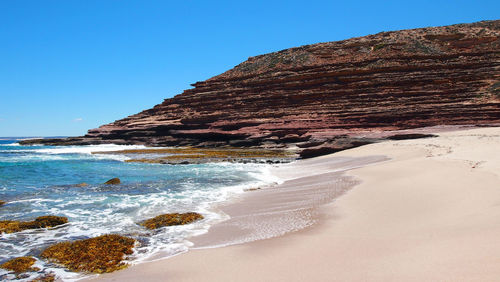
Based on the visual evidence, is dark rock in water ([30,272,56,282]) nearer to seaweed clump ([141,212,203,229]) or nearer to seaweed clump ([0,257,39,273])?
seaweed clump ([0,257,39,273])

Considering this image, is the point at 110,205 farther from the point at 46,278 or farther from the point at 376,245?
the point at 376,245

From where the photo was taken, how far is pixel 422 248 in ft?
13.4

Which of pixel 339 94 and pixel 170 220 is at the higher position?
pixel 339 94

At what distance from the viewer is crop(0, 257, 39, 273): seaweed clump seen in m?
4.94

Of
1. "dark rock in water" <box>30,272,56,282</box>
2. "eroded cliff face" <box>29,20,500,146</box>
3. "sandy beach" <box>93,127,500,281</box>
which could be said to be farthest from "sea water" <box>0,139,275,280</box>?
"eroded cliff face" <box>29,20,500,146</box>

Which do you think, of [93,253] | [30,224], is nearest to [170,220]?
[93,253]

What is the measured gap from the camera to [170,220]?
24.3 feet

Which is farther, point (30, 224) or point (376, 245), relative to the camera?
point (30, 224)

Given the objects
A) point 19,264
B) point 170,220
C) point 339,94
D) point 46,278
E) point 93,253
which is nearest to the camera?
point 46,278

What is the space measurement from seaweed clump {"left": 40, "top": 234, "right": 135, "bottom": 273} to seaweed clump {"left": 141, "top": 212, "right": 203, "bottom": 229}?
3.51 feet

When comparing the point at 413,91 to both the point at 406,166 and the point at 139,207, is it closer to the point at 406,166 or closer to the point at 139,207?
the point at 406,166

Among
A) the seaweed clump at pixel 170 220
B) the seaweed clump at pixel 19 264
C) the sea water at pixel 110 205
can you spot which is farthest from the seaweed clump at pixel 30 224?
the seaweed clump at pixel 19 264

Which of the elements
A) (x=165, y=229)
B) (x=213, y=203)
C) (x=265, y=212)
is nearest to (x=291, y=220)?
(x=265, y=212)

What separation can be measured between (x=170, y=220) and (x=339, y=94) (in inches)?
1400
